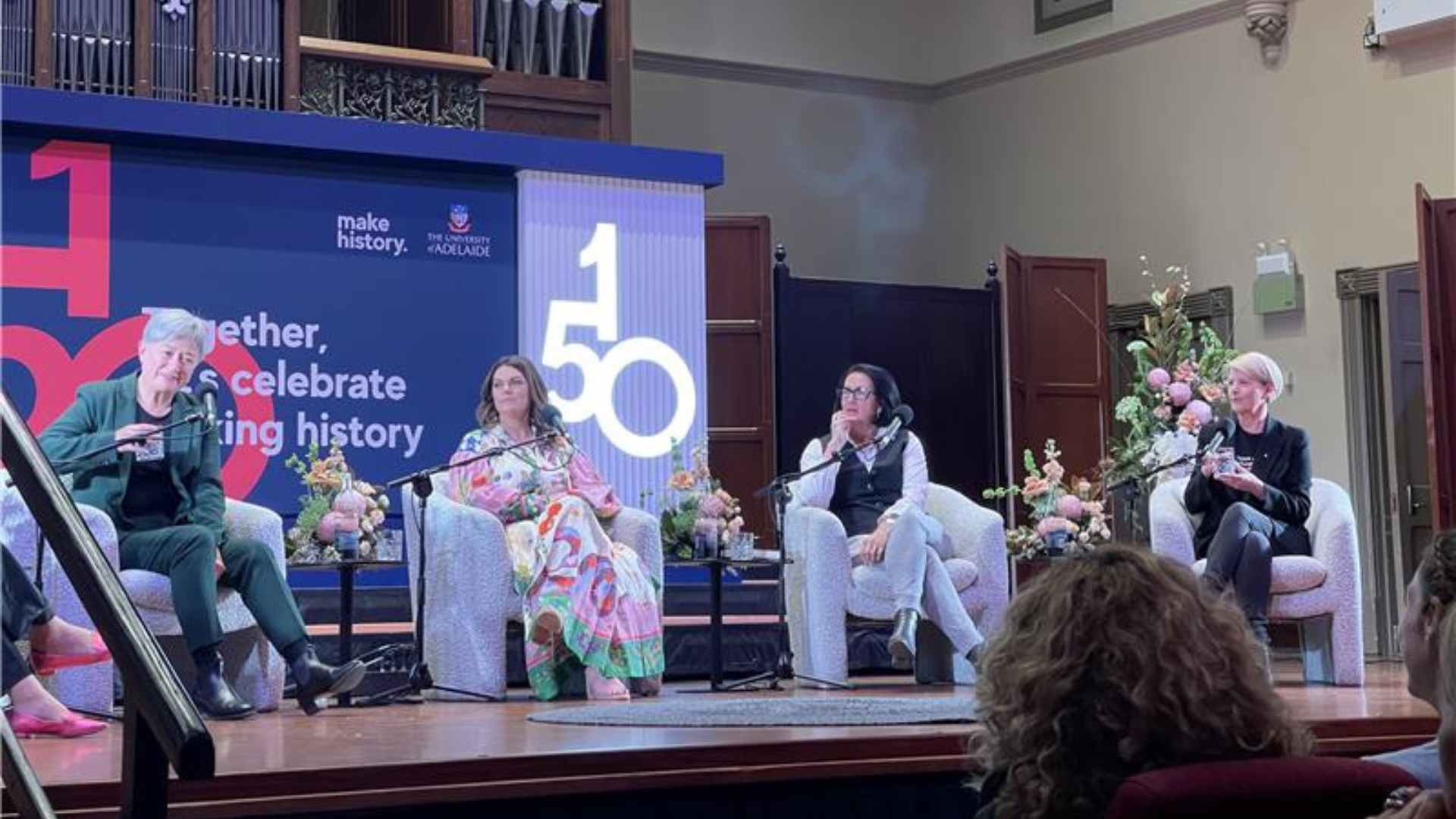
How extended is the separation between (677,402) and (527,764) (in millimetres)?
4779

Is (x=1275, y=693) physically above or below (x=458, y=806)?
above

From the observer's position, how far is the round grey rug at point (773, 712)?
4.14 meters

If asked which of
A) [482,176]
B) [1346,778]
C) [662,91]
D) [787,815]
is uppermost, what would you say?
[662,91]

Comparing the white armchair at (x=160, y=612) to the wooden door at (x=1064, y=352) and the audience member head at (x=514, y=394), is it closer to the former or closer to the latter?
the audience member head at (x=514, y=394)

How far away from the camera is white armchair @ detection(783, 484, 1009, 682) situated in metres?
5.87

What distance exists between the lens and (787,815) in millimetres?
3576

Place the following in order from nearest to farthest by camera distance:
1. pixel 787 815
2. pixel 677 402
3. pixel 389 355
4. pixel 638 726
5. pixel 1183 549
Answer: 1. pixel 787 815
2. pixel 638 726
3. pixel 1183 549
4. pixel 389 355
5. pixel 677 402

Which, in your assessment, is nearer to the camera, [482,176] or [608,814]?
[608,814]

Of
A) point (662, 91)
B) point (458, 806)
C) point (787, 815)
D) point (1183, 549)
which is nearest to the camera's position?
point (458, 806)

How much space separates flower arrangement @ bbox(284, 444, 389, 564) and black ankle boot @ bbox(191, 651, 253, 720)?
33.4 inches

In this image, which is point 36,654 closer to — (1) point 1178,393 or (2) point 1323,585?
(2) point 1323,585

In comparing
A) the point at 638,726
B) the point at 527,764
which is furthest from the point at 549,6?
the point at 527,764

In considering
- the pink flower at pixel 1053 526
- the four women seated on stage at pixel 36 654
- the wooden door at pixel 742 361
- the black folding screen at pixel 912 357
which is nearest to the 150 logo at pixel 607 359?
the wooden door at pixel 742 361

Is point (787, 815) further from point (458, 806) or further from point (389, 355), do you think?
point (389, 355)
